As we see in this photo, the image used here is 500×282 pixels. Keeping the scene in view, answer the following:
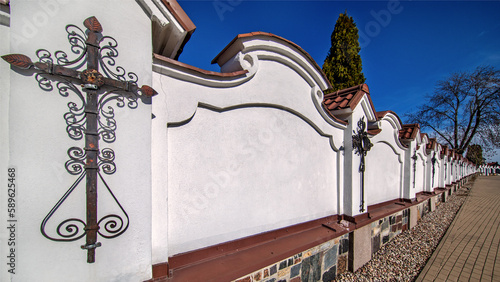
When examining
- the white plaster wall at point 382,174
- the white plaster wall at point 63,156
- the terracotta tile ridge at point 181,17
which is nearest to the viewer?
the white plaster wall at point 63,156

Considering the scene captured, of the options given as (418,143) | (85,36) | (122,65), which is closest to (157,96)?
(122,65)

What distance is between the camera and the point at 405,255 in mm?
4668

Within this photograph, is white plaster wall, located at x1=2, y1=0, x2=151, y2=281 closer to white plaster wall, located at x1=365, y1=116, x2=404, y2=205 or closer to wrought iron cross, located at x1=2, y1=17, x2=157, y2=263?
wrought iron cross, located at x1=2, y1=17, x2=157, y2=263

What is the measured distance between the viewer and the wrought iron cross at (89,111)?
151 cm

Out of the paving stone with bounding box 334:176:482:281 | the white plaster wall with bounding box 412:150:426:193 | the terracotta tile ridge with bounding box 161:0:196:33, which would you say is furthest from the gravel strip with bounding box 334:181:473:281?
the terracotta tile ridge with bounding box 161:0:196:33

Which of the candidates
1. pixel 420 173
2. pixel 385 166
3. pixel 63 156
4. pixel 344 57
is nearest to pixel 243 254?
pixel 63 156

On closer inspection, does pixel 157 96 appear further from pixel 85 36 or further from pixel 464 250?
pixel 464 250

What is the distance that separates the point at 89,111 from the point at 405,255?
6.17 m

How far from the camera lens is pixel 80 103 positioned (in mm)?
1605

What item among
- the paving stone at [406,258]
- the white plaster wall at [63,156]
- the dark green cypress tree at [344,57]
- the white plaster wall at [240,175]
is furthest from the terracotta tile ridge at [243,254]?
the dark green cypress tree at [344,57]

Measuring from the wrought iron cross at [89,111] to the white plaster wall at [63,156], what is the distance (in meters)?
0.04

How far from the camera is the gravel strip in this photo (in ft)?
12.5

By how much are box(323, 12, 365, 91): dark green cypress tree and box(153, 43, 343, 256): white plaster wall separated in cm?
713

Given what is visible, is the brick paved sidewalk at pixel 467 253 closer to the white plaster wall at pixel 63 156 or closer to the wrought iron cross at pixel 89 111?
the white plaster wall at pixel 63 156
